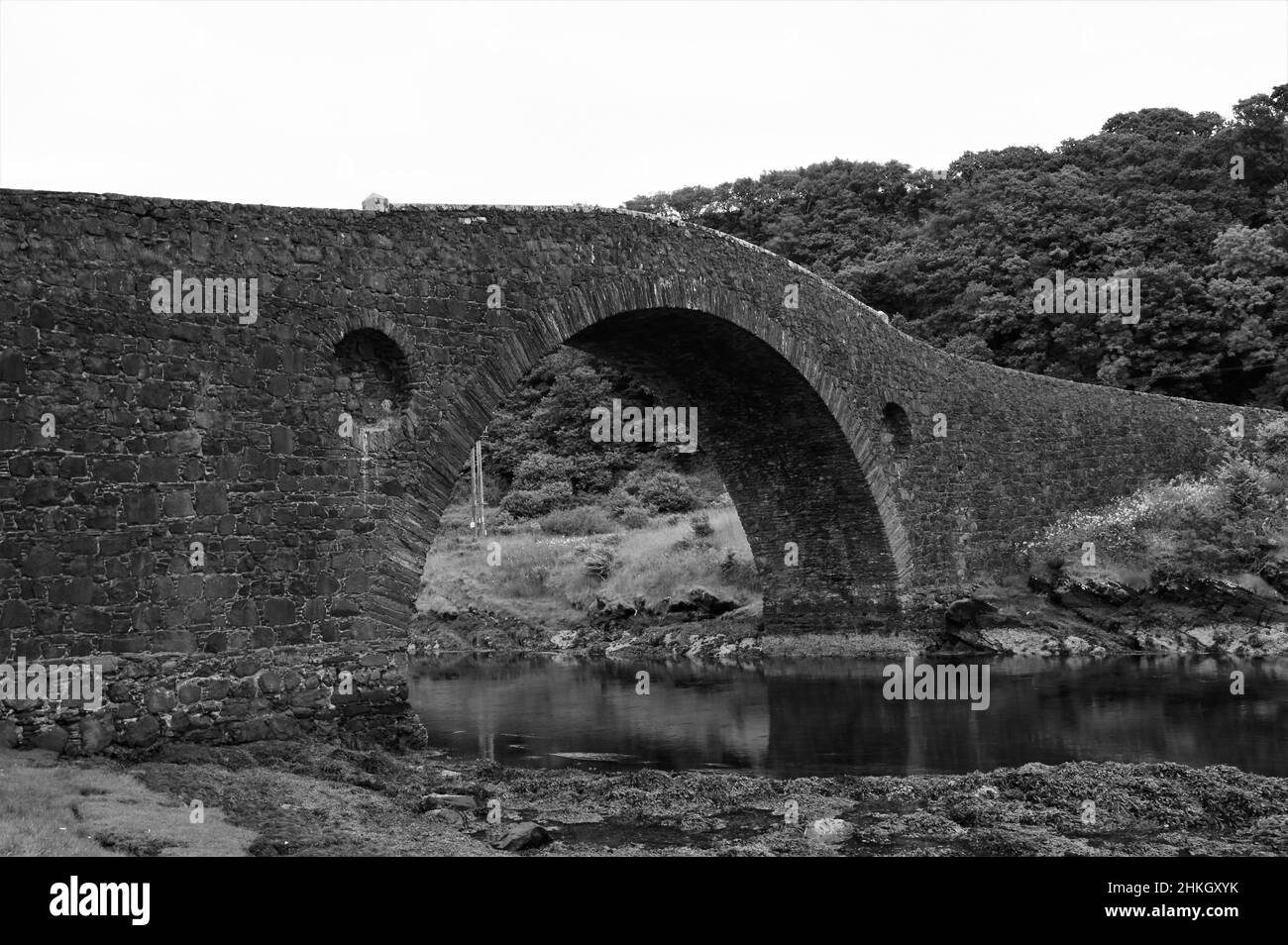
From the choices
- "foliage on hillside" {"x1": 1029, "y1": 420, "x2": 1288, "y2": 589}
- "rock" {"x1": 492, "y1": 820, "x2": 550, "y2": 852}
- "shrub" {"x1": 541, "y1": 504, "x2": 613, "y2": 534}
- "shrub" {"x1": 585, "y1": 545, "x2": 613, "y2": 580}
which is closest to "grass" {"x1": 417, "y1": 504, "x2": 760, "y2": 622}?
"shrub" {"x1": 585, "y1": 545, "x2": 613, "y2": 580}

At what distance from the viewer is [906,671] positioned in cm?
2097

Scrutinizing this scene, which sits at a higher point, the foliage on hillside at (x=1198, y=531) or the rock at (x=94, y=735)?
the foliage on hillside at (x=1198, y=531)

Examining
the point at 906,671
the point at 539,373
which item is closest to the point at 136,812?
the point at 906,671

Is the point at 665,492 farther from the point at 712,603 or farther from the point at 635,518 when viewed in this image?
the point at 712,603

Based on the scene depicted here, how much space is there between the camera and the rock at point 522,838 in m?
9.66

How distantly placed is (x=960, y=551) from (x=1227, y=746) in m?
11.1

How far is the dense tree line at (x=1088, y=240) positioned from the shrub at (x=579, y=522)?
971 centimetres

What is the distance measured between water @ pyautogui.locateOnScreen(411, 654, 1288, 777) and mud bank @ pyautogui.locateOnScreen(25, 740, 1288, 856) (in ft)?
4.32

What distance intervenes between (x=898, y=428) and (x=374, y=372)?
12.5 metres

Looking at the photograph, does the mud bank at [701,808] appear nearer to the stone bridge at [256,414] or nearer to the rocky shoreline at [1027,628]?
the stone bridge at [256,414]

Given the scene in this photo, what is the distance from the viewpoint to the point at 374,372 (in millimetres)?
13766

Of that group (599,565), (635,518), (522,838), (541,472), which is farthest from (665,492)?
(522,838)

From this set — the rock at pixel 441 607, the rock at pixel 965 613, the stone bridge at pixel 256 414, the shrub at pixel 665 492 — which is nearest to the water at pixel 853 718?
the rock at pixel 965 613

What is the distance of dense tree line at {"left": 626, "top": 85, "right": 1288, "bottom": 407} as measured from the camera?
3594cm
